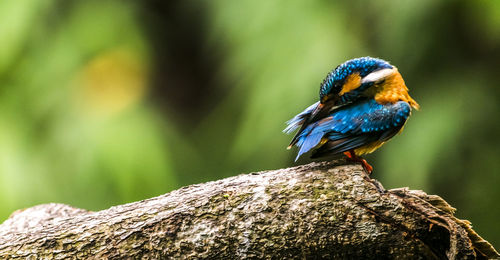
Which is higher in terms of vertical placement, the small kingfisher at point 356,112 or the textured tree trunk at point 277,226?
the small kingfisher at point 356,112

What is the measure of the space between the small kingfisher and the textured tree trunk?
0.12m

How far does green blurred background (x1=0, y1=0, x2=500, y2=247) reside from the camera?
3.98 metres

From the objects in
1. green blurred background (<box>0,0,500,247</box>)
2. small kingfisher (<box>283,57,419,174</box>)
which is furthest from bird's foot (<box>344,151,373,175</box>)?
green blurred background (<box>0,0,500,247</box>)

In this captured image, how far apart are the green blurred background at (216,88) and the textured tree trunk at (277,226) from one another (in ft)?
7.01

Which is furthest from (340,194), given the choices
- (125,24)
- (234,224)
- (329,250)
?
(125,24)

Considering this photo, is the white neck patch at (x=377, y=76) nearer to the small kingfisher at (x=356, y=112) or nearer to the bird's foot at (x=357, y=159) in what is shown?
the small kingfisher at (x=356, y=112)

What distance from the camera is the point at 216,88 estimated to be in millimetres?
4824

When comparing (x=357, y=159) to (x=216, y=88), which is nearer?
(x=357, y=159)

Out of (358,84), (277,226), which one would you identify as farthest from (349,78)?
(277,226)

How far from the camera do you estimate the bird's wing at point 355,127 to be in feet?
7.00

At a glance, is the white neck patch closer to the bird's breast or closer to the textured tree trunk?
the bird's breast

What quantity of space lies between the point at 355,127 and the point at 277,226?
1.61 ft

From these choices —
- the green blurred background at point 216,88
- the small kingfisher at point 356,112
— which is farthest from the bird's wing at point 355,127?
the green blurred background at point 216,88

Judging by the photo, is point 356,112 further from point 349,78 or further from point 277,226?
point 277,226
